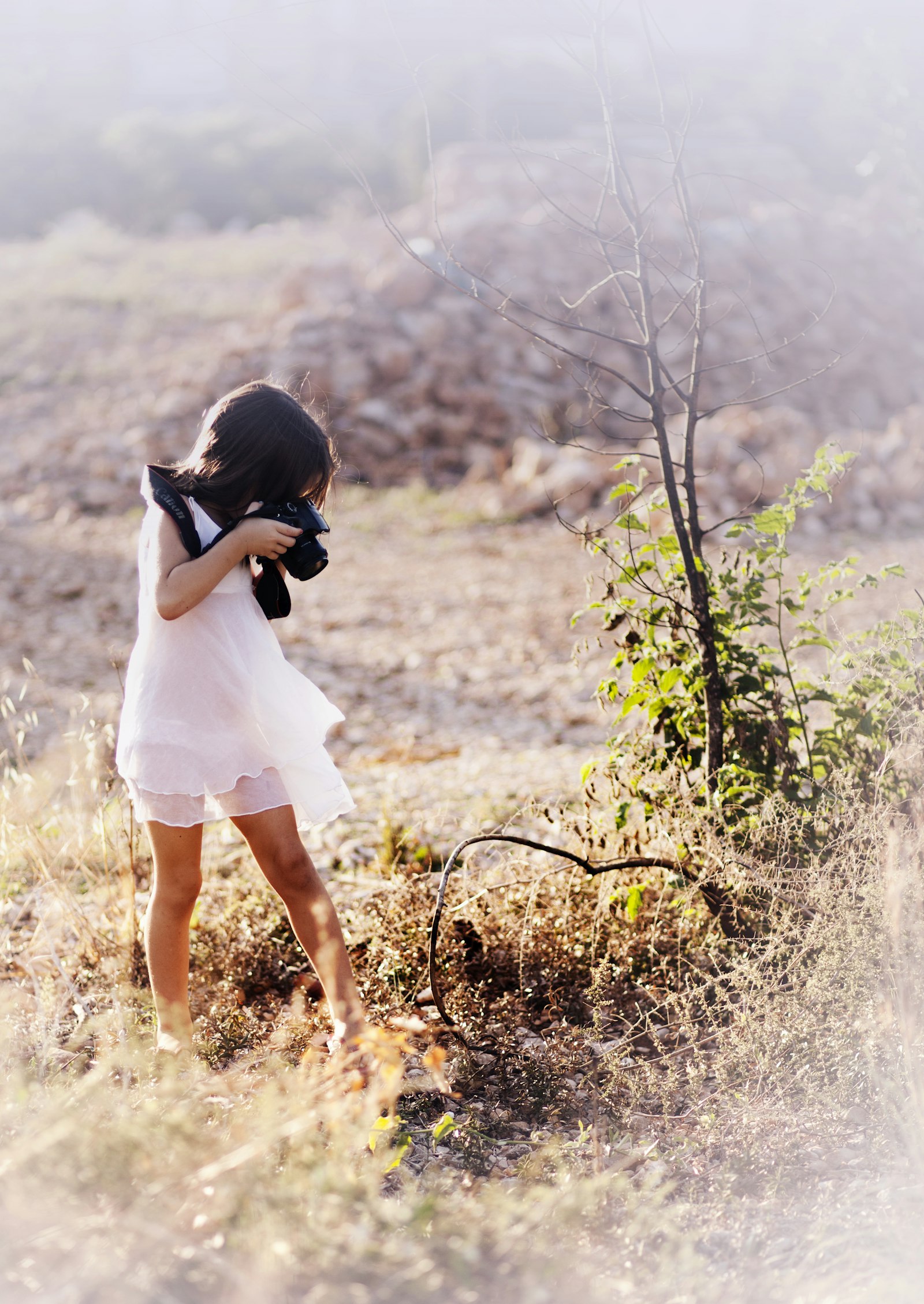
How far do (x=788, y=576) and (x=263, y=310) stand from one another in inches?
370

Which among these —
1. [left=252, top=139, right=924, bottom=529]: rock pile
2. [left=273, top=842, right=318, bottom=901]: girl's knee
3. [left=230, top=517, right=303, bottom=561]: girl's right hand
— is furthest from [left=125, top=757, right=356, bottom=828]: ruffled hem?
[left=252, top=139, right=924, bottom=529]: rock pile

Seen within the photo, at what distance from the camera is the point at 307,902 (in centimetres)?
217

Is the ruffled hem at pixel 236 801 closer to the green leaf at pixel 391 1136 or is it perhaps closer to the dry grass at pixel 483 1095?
the dry grass at pixel 483 1095

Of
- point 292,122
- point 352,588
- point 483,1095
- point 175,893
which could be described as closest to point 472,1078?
point 483,1095

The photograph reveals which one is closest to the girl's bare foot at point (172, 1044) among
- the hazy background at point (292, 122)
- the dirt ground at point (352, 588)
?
the dirt ground at point (352, 588)

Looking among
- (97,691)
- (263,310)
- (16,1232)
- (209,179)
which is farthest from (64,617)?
(209,179)

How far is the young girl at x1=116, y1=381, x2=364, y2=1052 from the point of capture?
2.06 m

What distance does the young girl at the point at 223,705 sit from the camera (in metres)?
2.06

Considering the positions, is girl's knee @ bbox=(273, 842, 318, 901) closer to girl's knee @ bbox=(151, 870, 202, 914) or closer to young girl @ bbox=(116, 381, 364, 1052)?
young girl @ bbox=(116, 381, 364, 1052)

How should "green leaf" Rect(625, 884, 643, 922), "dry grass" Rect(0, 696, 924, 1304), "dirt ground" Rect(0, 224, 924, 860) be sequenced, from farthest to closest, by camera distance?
"dirt ground" Rect(0, 224, 924, 860) → "green leaf" Rect(625, 884, 643, 922) → "dry grass" Rect(0, 696, 924, 1304)

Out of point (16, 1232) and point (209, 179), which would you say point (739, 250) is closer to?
point (16, 1232)

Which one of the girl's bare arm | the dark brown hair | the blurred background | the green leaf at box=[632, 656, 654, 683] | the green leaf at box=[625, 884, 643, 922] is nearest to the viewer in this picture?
the girl's bare arm

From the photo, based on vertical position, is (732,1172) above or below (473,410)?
below

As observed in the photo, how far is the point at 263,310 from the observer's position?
14.0 metres
